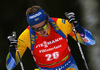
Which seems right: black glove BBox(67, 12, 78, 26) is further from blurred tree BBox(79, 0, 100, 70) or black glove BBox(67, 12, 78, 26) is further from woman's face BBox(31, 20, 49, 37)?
blurred tree BBox(79, 0, 100, 70)

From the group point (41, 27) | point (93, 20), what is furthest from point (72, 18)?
point (93, 20)

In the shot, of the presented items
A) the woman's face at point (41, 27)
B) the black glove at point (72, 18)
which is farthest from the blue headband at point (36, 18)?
the black glove at point (72, 18)

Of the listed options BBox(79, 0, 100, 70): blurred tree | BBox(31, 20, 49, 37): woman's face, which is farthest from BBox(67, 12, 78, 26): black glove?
BBox(79, 0, 100, 70): blurred tree

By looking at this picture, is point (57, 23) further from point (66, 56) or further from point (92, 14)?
point (92, 14)

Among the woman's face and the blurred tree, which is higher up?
the woman's face

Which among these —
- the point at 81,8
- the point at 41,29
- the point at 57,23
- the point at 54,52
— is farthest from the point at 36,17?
the point at 81,8

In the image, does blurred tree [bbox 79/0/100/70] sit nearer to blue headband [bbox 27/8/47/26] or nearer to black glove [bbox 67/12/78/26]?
black glove [bbox 67/12/78/26]

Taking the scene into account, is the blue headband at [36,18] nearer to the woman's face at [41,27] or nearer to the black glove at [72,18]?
the woman's face at [41,27]

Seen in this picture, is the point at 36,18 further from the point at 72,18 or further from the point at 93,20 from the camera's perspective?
the point at 93,20

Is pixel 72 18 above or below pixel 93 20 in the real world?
above

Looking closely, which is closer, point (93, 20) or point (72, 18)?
point (72, 18)

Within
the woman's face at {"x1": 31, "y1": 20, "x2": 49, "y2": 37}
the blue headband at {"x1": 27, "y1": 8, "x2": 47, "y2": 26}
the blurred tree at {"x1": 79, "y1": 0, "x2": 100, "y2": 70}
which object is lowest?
the blurred tree at {"x1": 79, "y1": 0, "x2": 100, "y2": 70}

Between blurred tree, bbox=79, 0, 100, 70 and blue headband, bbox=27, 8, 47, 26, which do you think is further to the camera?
blurred tree, bbox=79, 0, 100, 70

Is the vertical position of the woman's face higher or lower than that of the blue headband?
lower
